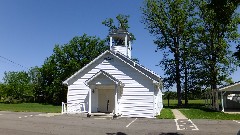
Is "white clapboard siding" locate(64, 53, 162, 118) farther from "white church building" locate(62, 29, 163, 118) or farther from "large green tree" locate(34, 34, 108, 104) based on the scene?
"large green tree" locate(34, 34, 108, 104)

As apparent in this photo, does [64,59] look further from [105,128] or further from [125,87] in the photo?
[105,128]

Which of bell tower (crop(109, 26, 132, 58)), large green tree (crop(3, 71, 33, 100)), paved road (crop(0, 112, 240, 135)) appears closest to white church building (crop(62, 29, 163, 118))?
bell tower (crop(109, 26, 132, 58))

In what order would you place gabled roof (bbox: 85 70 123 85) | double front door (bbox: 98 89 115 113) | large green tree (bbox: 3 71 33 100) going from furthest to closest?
large green tree (bbox: 3 71 33 100)
double front door (bbox: 98 89 115 113)
gabled roof (bbox: 85 70 123 85)

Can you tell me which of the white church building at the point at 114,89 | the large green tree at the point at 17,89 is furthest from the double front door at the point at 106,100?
the large green tree at the point at 17,89

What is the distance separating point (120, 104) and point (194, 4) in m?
30.5

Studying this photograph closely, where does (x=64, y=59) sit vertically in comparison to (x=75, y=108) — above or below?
above

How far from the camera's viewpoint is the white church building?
2455 cm

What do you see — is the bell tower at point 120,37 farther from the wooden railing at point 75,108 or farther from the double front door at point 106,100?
the wooden railing at point 75,108

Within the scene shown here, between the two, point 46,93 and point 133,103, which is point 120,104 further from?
→ point 46,93

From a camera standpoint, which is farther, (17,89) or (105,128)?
(17,89)

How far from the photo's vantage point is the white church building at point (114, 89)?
24.5 meters

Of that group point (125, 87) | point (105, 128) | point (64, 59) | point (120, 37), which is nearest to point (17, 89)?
Answer: point (64, 59)

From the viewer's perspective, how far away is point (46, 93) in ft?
205

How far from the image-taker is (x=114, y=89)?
26016 millimetres
